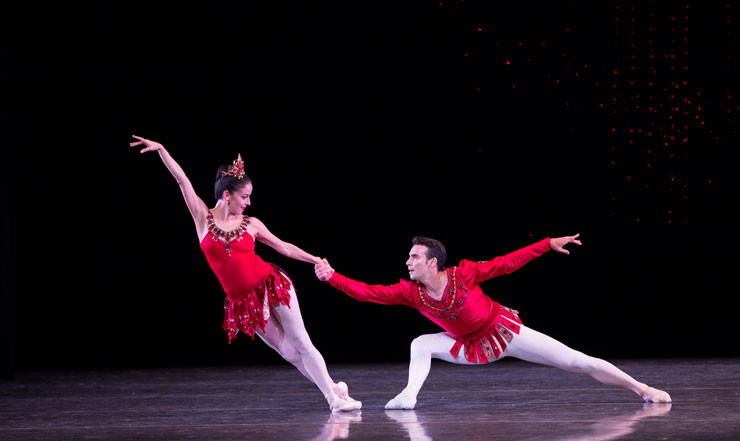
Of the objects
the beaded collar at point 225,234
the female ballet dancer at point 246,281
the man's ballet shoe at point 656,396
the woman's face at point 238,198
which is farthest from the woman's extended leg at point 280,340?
the man's ballet shoe at point 656,396

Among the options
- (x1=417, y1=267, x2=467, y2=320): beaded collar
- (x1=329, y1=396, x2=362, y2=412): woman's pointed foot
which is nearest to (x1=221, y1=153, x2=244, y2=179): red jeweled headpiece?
(x1=417, y1=267, x2=467, y2=320): beaded collar

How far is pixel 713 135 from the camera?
18.4 feet

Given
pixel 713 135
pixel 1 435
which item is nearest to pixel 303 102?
pixel 713 135

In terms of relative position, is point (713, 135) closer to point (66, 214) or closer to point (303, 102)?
point (303, 102)

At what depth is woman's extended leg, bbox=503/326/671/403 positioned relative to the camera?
3.42m

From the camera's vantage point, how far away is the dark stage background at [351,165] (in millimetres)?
5727

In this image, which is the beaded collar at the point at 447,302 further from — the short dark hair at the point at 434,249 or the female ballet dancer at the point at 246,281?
the female ballet dancer at the point at 246,281

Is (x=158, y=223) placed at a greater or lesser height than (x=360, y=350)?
greater

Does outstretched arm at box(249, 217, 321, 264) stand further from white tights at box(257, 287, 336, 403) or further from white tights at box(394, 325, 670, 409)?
white tights at box(394, 325, 670, 409)

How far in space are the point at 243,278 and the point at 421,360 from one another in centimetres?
85

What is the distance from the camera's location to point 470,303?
3.50 m

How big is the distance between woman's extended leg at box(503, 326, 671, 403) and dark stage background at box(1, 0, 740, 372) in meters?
2.33

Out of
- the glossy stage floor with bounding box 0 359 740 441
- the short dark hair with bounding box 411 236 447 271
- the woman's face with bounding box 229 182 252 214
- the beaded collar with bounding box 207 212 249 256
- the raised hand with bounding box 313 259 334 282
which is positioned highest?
the woman's face with bounding box 229 182 252 214

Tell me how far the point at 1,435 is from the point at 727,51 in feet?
16.1
